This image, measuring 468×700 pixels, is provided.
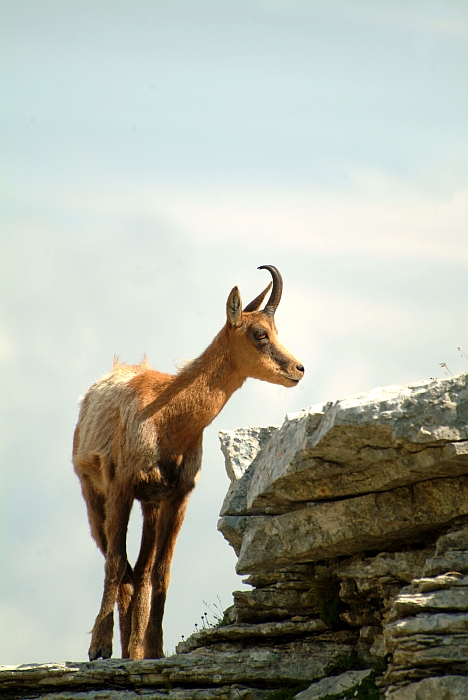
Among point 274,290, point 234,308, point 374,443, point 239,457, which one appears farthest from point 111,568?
point 374,443

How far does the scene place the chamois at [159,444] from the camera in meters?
10.4

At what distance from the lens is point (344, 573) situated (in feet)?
29.1

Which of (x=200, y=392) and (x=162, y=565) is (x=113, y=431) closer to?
(x=200, y=392)

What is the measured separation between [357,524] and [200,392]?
2889mm

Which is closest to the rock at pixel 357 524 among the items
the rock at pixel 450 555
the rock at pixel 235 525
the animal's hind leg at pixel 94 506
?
the rock at pixel 450 555

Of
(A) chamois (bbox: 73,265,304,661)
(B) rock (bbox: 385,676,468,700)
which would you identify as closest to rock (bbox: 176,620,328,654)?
(A) chamois (bbox: 73,265,304,661)

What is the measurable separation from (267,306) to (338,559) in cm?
327

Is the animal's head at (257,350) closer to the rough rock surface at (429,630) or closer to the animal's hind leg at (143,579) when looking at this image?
the animal's hind leg at (143,579)

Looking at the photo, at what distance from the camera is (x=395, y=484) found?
8203 mm

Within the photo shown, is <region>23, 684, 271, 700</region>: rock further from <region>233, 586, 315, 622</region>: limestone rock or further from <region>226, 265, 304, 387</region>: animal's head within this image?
<region>226, 265, 304, 387</region>: animal's head

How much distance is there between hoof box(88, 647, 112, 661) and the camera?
9.79 meters

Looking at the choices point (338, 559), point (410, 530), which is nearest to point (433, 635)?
point (410, 530)

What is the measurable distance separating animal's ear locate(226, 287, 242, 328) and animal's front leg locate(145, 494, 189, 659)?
7.01ft

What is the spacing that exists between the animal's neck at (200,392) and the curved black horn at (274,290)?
0.67 meters
